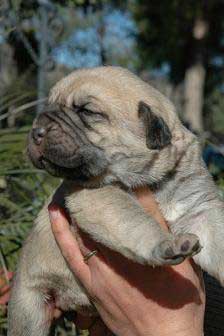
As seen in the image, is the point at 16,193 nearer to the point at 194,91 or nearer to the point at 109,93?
the point at 109,93

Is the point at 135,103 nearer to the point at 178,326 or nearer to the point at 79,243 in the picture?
the point at 79,243

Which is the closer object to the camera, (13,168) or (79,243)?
(79,243)

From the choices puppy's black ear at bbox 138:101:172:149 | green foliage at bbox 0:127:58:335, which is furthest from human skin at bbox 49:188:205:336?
green foliage at bbox 0:127:58:335

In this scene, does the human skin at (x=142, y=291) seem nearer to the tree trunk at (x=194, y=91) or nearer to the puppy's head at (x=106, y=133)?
the puppy's head at (x=106, y=133)

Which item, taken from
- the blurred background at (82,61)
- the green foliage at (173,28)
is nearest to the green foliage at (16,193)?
the blurred background at (82,61)

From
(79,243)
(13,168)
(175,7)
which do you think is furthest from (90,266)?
(175,7)

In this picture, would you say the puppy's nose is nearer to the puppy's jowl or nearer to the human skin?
the puppy's jowl

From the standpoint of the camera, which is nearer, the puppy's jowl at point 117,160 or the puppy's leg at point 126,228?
the puppy's leg at point 126,228
